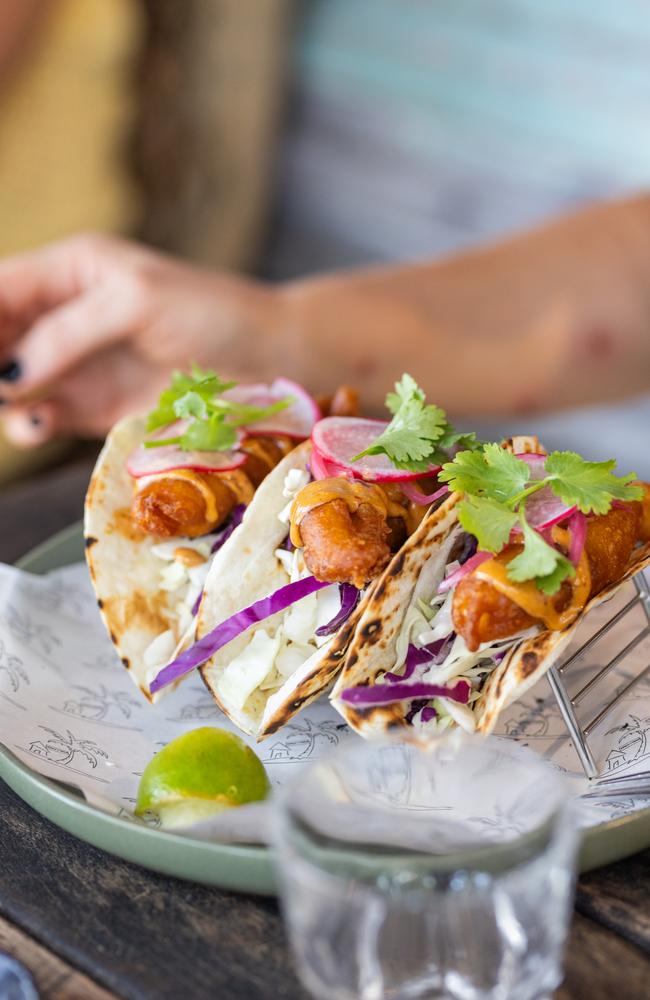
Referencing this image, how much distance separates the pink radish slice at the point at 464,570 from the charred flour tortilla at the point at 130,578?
0.38 metres

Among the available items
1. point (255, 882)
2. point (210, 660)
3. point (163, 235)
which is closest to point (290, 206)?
point (163, 235)

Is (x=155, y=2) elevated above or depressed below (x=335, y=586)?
above

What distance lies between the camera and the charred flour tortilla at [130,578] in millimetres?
1552

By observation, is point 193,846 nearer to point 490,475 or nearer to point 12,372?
point 490,475

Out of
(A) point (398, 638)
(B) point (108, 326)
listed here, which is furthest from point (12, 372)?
(A) point (398, 638)

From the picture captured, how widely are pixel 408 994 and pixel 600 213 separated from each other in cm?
243

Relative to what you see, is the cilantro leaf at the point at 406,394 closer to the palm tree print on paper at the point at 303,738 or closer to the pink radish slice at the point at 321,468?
the pink radish slice at the point at 321,468

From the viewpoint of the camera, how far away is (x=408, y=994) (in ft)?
3.07

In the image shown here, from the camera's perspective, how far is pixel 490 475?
4.29 ft

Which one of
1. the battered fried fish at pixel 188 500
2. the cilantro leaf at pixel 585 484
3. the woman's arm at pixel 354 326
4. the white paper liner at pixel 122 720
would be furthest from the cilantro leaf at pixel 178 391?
the woman's arm at pixel 354 326

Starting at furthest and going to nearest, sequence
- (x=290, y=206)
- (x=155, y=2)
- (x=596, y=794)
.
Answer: (x=290, y=206) → (x=155, y=2) → (x=596, y=794)

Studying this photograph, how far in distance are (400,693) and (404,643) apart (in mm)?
68

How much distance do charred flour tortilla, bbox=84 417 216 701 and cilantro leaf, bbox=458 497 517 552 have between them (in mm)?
467

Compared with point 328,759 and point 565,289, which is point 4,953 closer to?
point 328,759
